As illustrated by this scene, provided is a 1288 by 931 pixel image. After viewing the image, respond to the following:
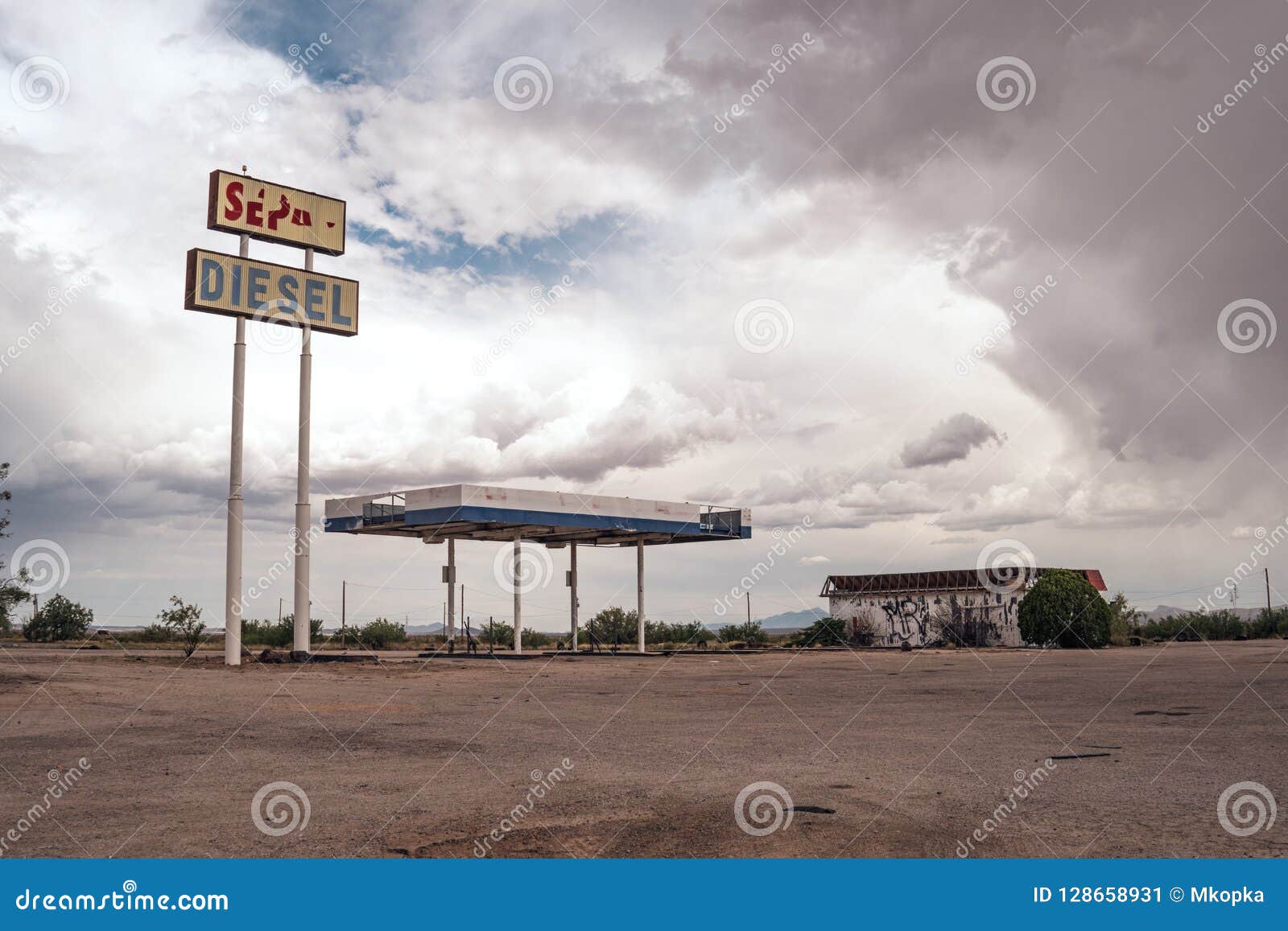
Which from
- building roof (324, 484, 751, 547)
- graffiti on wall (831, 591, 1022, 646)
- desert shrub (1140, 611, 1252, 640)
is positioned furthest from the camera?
desert shrub (1140, 611, 1252, 640)

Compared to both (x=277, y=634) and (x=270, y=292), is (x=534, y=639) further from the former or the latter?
(x=270, y=292)

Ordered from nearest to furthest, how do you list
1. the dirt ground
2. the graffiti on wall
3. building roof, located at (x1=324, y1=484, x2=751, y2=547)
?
1. the dirt ground
2. building roof, located at (x1=324, y1=484, x2=751, y2=547)
3. the graffiti on wall

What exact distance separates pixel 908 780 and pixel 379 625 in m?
47.7

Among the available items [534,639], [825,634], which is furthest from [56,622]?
[825,634]

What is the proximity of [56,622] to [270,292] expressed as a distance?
30615 millimetres

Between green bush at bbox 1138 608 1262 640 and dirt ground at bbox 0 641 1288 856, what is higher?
green bush at bbox 1138 608 1262 640

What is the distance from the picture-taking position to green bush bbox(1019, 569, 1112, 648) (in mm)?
43156

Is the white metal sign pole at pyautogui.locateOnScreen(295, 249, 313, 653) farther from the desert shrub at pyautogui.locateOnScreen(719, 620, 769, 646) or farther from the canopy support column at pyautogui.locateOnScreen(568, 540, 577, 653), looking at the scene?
the desert shrub at pyautogui.locateOnScreen(719, 620, 769, 646)

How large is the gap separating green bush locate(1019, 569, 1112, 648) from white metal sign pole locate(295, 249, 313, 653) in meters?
30.6

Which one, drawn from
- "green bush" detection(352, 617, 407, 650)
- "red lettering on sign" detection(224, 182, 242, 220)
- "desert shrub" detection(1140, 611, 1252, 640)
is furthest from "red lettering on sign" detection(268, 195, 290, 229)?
"desert shrub" detection(1140, 611, 1252, 640)

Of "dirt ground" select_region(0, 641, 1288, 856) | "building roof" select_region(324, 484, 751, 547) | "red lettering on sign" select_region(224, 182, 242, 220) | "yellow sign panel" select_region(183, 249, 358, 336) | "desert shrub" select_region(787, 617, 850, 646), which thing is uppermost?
"red lettering on sign" select_region(224, 182, 242, 220)

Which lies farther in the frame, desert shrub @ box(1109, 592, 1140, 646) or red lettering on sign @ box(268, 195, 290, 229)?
desert shrub @ box(1109, 592, 1140, 646)

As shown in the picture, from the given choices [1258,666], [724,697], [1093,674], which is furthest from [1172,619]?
[724,697]

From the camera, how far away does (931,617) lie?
49.0 metres
